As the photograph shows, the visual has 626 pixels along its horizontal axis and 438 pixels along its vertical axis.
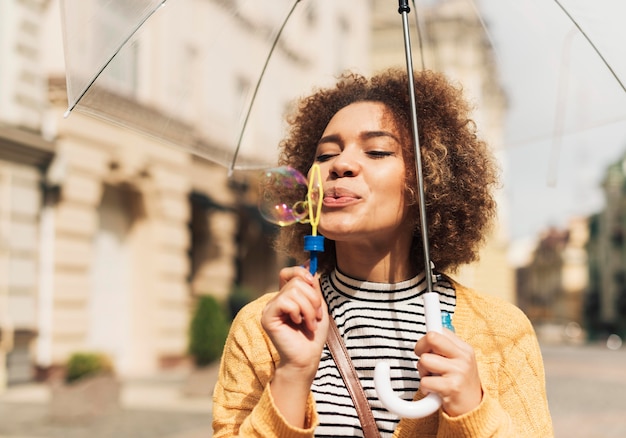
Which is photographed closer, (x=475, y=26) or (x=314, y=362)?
(x=314, y=362)

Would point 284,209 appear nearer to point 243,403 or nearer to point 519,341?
point 243,403

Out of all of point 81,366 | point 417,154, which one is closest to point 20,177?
point 81,366

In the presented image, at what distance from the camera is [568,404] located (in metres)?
11.0

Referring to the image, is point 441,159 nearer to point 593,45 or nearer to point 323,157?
point 323,157

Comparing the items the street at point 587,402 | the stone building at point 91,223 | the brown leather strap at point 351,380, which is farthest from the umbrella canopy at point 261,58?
the street at point 587,402

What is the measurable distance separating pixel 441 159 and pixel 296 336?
71cm

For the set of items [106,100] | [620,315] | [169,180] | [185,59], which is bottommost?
[620,315]

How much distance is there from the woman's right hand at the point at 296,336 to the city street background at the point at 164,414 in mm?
6110

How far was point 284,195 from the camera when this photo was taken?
2271 millimetres

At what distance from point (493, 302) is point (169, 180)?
13.3 metres

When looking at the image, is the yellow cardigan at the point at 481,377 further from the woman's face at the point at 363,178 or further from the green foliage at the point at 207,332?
the green foliage at the point at 207,332

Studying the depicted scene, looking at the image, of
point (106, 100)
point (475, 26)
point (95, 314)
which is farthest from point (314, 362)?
point (95, 314)

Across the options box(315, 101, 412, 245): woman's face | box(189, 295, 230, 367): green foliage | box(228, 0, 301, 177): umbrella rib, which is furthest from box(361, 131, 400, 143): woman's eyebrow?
box(189, 295, 230, 367): green foliage

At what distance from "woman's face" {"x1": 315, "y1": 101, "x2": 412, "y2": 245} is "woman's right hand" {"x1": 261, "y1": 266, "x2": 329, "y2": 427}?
25 centimetres
